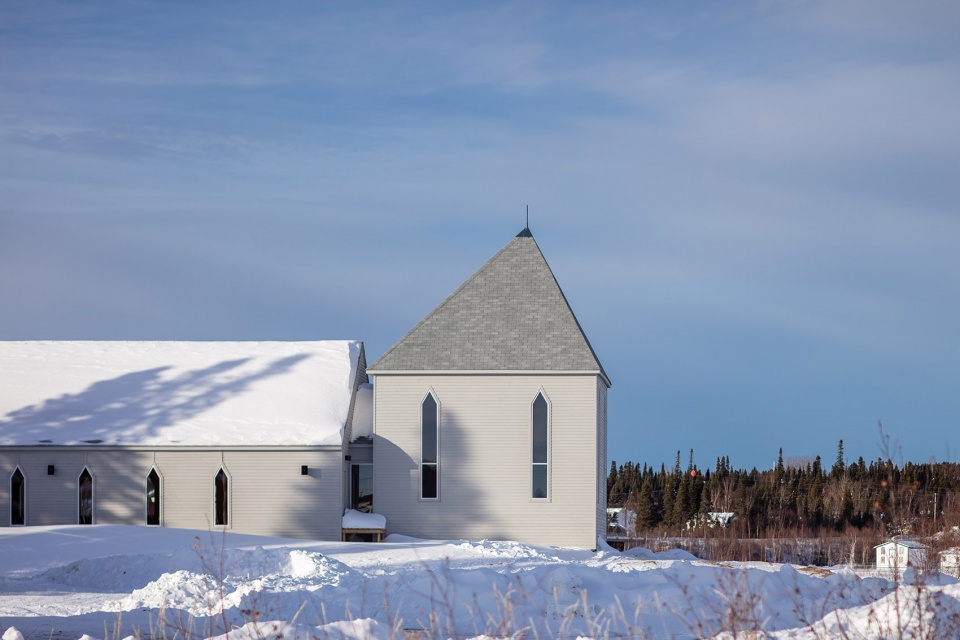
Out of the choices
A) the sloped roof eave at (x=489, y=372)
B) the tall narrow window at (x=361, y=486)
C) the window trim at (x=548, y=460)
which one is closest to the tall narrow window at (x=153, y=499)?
the tall narrow window at (x=361, y=486)

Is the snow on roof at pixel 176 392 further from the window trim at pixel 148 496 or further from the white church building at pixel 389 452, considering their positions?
the window trim at pixel 148 496

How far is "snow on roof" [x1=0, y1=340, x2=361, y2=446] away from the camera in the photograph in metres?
33.2

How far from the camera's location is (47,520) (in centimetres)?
3309

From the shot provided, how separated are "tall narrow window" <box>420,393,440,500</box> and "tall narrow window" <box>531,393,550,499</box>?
2.81 metres

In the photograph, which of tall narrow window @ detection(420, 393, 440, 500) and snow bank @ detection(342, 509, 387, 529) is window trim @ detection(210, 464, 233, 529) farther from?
tall narrow window @ detection(420, 393, 440, 500)

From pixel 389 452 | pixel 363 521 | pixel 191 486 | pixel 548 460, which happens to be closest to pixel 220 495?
pixel 191 486

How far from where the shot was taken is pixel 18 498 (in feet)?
109

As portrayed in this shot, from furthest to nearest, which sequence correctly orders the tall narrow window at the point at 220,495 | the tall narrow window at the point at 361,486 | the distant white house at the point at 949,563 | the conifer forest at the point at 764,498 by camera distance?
the conifer forest at the point at 764,498 → the tall narrow window at the point at 361,486 → the tall narrow window at the point at 220,495 → the distant white house at the point at 949,563

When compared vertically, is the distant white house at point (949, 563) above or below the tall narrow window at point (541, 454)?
below

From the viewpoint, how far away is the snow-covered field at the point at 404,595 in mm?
9578

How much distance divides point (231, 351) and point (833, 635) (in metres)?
30.4

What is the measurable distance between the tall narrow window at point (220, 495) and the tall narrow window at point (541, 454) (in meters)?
8.87

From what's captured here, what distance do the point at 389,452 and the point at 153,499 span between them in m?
6.98

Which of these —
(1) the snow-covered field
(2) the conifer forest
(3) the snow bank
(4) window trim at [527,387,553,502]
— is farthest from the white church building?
(2) the conifer forest
